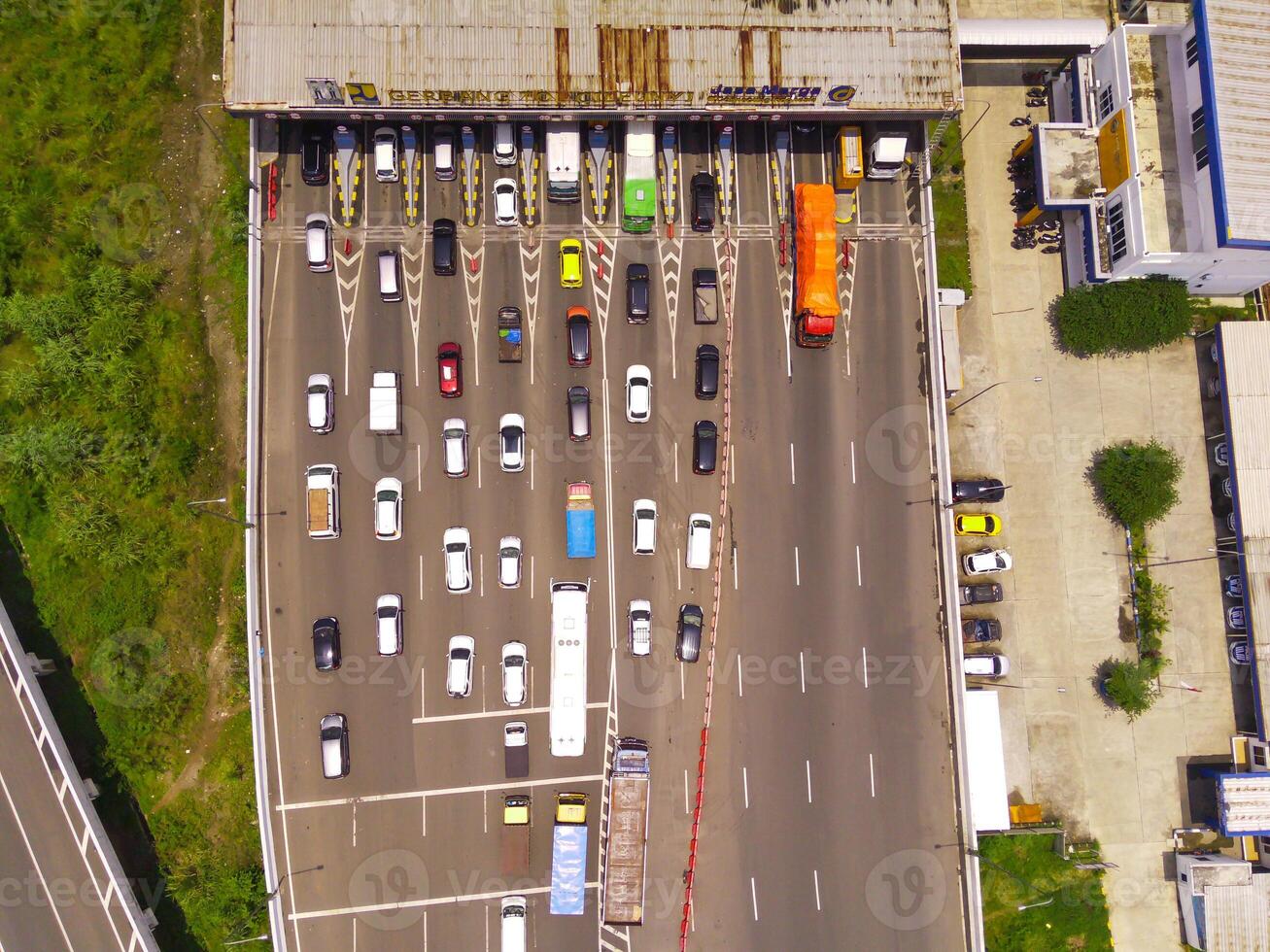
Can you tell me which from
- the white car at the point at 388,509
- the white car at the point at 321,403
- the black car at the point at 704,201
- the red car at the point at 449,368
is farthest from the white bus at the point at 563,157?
the white car at the point at 388,509

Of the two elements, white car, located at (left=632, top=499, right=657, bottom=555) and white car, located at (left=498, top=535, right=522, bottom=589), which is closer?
white car, located at (left=498, top=535, right=522, bottom=589)

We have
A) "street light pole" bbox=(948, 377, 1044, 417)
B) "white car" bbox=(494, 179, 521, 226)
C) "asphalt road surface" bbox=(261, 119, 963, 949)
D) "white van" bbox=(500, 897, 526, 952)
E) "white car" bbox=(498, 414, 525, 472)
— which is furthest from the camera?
"street light pole" bbox=(948, 377, 1044, 417)

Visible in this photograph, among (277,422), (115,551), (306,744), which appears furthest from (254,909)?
(277,422)

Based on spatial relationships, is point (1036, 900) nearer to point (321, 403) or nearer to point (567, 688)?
point (567, 688)

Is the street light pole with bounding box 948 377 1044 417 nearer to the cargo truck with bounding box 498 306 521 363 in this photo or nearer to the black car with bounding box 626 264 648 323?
the black car with bounding box 626 264 648 323

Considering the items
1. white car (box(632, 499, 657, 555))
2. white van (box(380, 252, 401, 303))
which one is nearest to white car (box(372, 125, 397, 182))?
white van (box(380, 252, 401, 303))

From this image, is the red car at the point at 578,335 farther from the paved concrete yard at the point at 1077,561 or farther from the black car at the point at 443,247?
the paved concrete yard at the point at 1077,561

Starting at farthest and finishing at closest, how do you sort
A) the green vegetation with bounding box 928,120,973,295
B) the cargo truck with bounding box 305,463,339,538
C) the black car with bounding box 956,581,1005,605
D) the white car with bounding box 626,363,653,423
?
the green vegetation with bounding box 928,120,973,295 → the black car with bounding box 956,581,1005,605 → the white car with bounding box 626,363,653,423 → the cargo truck with bounding box 305,463,339,538
